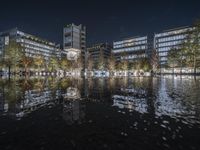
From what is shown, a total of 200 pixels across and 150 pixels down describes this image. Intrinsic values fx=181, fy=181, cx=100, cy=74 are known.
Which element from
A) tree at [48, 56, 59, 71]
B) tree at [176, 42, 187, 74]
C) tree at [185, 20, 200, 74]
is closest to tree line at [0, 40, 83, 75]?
tree at [48, 56, 59, 71]

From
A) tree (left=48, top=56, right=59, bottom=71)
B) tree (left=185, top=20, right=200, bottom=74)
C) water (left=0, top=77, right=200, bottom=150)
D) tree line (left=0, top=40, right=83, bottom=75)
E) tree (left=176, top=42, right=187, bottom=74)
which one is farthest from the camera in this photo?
tree (left=48, top=56, right=59, bottom=71)

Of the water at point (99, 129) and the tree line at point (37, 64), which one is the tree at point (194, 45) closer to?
the water at point (99, 129)

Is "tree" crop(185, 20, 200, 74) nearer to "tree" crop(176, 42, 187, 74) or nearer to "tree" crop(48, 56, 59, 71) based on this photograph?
"tree" crop(176, 42, 187, 74)

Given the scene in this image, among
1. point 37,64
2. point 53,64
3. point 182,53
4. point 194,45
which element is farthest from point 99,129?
point 37,64

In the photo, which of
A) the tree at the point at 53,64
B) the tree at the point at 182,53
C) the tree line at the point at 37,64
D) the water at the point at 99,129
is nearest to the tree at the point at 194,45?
the tree at the point at 182,53

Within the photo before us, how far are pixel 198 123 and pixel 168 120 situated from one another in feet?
5.47

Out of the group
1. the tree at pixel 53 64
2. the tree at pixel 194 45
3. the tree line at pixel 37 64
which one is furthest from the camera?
the tree at pixel 53 64

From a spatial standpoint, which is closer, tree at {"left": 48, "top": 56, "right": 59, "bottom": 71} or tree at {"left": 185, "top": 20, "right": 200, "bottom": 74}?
tree at {"left": 185, "top": 20, "right": 200, "bottom": 74}

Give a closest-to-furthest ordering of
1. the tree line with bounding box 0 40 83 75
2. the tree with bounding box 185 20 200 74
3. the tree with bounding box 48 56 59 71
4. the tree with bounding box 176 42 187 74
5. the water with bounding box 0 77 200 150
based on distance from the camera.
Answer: the water with bounding box 0 77 200 150 < the tree with bounding box 185 20 200 74 < the tree with bounding box 176 42 187 74 < the tree line with bounding box 0 40 83 75 < the tree with bounding box 48 56 59 71

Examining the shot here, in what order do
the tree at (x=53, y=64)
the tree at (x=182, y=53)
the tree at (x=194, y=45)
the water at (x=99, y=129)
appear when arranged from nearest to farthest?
1. the water at (x=99, y=129)
2. the tree at (x=194, y=45)
3. the tree at (x=182, y=53)
4. the tree at (x=53, y=64)

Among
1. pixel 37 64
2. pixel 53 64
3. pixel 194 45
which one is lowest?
pixel 37 64

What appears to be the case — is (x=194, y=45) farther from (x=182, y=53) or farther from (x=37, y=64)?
(x=37, y=64)

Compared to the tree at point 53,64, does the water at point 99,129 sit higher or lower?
lower

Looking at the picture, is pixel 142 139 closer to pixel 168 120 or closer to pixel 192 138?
pixel 192 138
